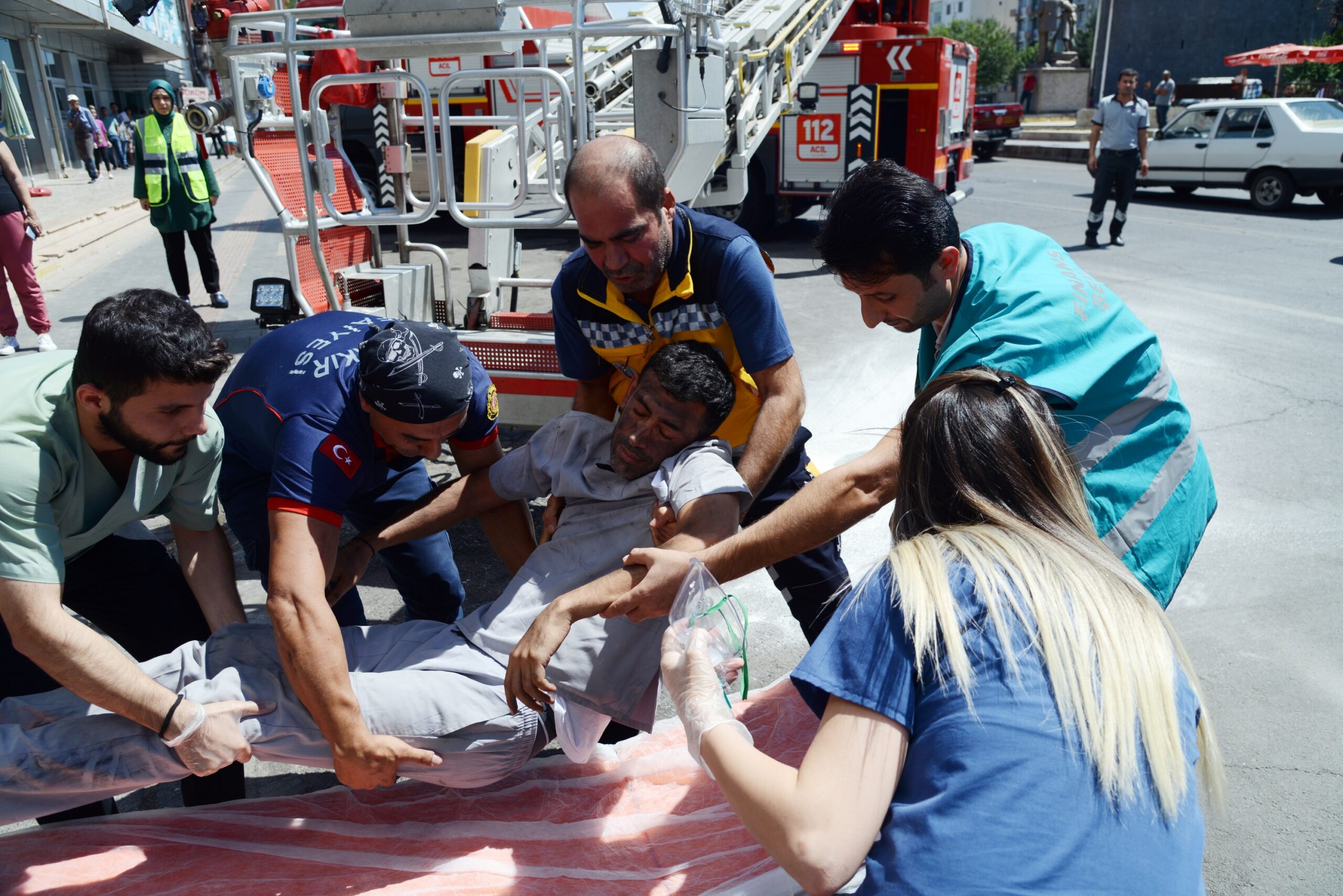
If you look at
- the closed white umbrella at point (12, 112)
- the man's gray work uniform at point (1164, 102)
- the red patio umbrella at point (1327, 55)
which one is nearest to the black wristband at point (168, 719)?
the closed white umbrella at point (12, 112)

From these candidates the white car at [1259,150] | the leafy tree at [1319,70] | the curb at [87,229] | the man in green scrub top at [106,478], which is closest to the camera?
the man in green scrub top at [106,478]

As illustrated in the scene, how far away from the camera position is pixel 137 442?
223cm

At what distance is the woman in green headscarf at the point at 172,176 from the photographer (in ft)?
25.7

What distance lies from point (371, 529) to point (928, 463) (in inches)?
72.1

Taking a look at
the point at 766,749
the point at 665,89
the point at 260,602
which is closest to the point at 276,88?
the point at 665,89

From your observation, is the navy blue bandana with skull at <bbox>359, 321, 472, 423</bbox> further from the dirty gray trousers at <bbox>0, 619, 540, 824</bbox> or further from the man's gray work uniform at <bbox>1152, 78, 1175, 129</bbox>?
the man's gray work uniform at <bbox>1152, 78, 1175, 129</bbox>

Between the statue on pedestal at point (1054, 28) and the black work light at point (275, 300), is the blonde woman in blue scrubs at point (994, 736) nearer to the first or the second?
the black work light at point (275, 300)

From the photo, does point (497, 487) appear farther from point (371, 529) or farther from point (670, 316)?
point (670, 316)

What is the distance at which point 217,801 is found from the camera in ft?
8.88

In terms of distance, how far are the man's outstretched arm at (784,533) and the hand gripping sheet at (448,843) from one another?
67 centimetres

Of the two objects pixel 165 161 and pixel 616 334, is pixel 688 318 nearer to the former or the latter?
pixel 616 334

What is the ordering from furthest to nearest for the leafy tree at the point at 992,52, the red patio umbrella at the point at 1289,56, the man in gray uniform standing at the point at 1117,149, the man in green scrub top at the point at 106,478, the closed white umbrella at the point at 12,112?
the leafy tree at the point at 992,52, the red patio umbrella at the point at 1289,56, the closed white umbrella at the point at 12,112, the man in gray uniform standing at the point at 1117,149, the man in green scrub top at the point at 106,478

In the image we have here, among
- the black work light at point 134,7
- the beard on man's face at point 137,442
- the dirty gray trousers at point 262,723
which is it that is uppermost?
the black work light at point 134,7

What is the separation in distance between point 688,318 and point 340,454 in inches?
42.4
